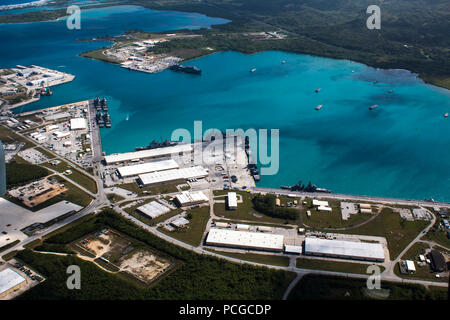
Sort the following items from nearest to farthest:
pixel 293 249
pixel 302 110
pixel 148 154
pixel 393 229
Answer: pixel 293 249
pixel 393 229
pixel 148 154
pixel 302 110

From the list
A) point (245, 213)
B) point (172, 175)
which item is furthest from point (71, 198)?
point (245, 213)

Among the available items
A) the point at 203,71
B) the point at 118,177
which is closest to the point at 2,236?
the point at 118,177

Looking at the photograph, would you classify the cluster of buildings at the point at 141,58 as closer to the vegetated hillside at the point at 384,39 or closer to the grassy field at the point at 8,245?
the vegetated hillside at the point at 384,39

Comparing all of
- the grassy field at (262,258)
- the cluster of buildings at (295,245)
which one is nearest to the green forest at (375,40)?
the cluster of buildings at (295,245)

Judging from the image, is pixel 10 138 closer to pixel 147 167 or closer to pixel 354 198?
pixel 147 167

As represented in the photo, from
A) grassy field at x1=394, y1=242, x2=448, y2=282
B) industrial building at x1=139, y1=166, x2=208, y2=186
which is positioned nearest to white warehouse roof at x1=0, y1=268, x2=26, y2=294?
industrial building at x1=139, y1=166, x2=208, y2=186

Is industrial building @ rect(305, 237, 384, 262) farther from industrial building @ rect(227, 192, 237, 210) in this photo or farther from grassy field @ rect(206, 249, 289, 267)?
industrial building @ rect(227, 192, 237, 210)
